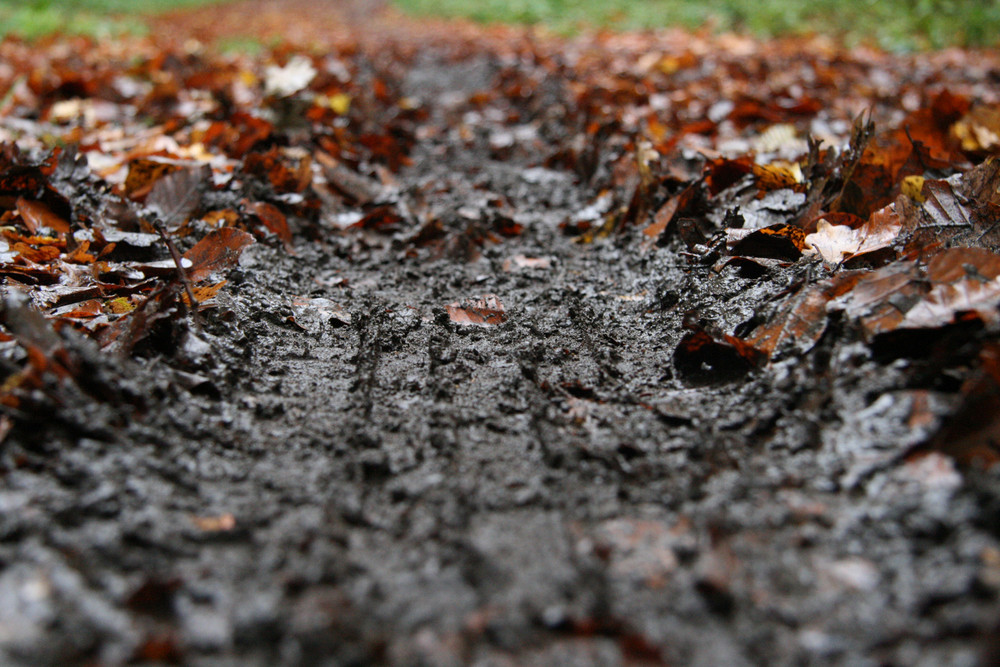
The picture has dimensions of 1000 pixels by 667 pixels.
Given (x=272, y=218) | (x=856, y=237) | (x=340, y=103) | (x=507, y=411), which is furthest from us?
(x=340, y=103)

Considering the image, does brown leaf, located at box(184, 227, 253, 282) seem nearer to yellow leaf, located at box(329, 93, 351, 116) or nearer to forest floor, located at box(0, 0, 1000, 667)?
forest floor, located at box(0, 0, 1000, 667)

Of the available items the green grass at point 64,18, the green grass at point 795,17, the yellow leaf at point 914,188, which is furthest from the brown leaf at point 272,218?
the green grass at point 795,17

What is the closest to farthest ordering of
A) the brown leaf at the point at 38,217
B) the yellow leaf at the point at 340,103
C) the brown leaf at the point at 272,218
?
the brown leaf at the point at 38,217, the brown leaf at the point at 272,218, the yellow leaf at the point at 340,103

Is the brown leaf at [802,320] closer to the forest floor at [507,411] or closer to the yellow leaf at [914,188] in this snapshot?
the forest floor at [507,411]

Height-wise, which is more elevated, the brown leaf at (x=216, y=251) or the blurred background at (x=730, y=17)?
the blurred background at (x=730, y=17)

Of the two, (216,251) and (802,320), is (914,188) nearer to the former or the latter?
(802,320)

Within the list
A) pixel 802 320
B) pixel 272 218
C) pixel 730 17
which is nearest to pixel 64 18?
pixel 272 218

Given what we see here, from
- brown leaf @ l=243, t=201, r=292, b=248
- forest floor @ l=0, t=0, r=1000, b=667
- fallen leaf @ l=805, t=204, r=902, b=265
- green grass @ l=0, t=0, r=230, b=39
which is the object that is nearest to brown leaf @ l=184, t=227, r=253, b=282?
forest floor @ l=0, t=0, r=1000, b=667
